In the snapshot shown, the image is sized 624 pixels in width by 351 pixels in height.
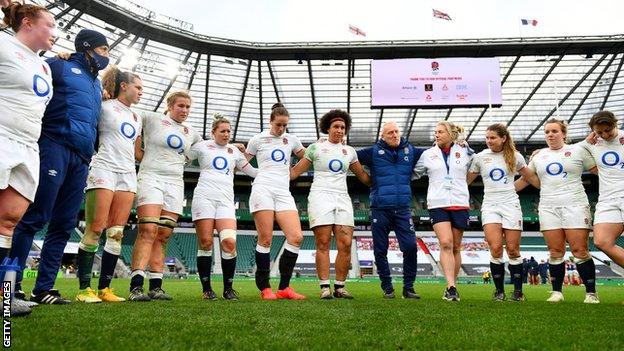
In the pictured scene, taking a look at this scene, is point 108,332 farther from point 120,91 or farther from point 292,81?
point 292,81

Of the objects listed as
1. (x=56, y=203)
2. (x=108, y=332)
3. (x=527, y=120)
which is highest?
(x=527, y=120)

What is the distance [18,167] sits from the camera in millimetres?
2891

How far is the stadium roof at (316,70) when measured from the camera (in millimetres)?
24719

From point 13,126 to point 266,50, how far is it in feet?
79.5

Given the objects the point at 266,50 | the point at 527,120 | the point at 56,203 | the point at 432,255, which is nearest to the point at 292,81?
the point at 266,50

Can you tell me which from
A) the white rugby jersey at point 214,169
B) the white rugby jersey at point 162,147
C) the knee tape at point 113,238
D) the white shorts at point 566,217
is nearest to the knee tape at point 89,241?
the knee tape at point 113,238

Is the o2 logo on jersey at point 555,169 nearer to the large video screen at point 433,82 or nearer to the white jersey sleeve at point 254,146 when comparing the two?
the white jersey sleeve at point 254,146

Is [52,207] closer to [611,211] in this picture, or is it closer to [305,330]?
[305,330]

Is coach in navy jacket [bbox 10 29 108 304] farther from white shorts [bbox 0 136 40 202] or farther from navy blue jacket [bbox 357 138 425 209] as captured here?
navy blue jacket [bbox 357 138 425 209]

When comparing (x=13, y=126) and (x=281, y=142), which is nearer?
(x=13, y=126)

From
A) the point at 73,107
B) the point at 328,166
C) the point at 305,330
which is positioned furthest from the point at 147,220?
the point at 305,330

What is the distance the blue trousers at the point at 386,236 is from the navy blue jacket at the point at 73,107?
3.56 m

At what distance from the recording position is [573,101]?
3094 cm

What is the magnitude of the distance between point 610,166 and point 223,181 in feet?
14.6
